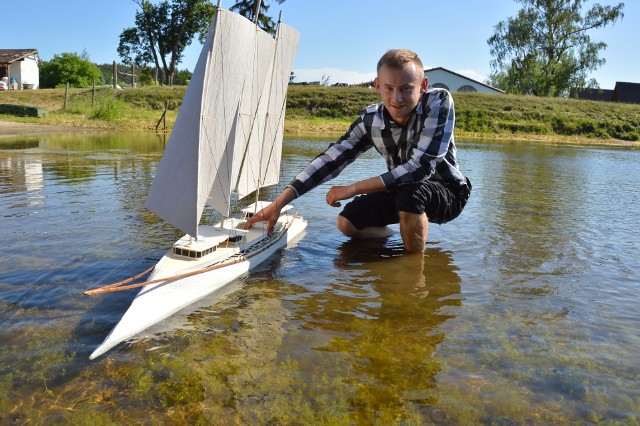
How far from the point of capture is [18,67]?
2542 inches

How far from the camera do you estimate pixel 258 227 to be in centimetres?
718

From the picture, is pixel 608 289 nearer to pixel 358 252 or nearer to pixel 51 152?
pixel 358 252

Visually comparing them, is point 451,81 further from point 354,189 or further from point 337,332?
point 337,332

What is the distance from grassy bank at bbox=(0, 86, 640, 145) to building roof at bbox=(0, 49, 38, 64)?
16.7 meters

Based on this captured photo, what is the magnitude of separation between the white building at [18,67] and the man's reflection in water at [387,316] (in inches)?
2601

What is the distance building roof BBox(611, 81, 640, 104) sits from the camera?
8538cm

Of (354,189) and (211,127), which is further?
(354,189)

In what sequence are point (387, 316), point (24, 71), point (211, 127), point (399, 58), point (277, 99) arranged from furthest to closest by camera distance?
1. point (24, 71)
2. point (277, 99)
3. point (211, 127)
4. point (399, 58)
5. point (387, 316)

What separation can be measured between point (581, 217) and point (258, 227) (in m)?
6.86

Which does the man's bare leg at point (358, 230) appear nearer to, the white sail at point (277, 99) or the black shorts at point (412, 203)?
the black shorts at point (412, 203)

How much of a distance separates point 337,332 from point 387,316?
629mm

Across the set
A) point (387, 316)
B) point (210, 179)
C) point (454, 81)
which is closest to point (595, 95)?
point (454, 81)

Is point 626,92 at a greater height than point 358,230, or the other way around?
point 626,92

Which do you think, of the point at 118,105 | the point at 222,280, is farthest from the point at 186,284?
the point at 118,105
